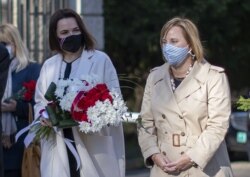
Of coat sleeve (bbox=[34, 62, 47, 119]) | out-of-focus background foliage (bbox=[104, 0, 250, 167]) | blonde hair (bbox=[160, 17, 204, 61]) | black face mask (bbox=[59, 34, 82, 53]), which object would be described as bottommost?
out-of-focus background foliage (bbox=[104, 0, 250, 167])

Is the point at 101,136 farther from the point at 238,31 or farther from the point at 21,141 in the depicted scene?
the point at 238,31

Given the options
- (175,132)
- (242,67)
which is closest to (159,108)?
(175,132)

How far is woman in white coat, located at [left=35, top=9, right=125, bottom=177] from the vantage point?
7.07 metres

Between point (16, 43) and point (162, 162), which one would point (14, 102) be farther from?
point (162, 162)

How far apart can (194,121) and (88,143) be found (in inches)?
36.0

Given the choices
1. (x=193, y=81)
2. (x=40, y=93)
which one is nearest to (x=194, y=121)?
(x=193, y=81)

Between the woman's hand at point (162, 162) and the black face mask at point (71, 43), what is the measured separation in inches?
42.0

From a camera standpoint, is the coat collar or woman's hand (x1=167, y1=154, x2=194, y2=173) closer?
woman's hand (x1=167, y1=154, x2=194, y2=173)

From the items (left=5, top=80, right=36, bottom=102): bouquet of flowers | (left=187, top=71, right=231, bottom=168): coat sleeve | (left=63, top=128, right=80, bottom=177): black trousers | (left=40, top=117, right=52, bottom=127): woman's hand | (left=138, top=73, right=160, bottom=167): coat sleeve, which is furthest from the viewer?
(left=5, top=80, right=36, bottom=102): bouquet of flowers

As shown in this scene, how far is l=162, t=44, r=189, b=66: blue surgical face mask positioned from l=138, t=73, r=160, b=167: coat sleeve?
1.03ft

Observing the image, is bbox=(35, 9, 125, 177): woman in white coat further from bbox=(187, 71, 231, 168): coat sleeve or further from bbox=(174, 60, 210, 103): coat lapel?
bbox=(187, 71, 231, 168): coat sleeve

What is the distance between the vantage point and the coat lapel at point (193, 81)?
6.69m

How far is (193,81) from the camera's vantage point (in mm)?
6699

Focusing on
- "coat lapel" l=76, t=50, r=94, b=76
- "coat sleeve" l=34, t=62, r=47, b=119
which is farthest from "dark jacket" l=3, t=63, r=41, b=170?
"coat lapel" l=76, t=50, r=94, b=76
